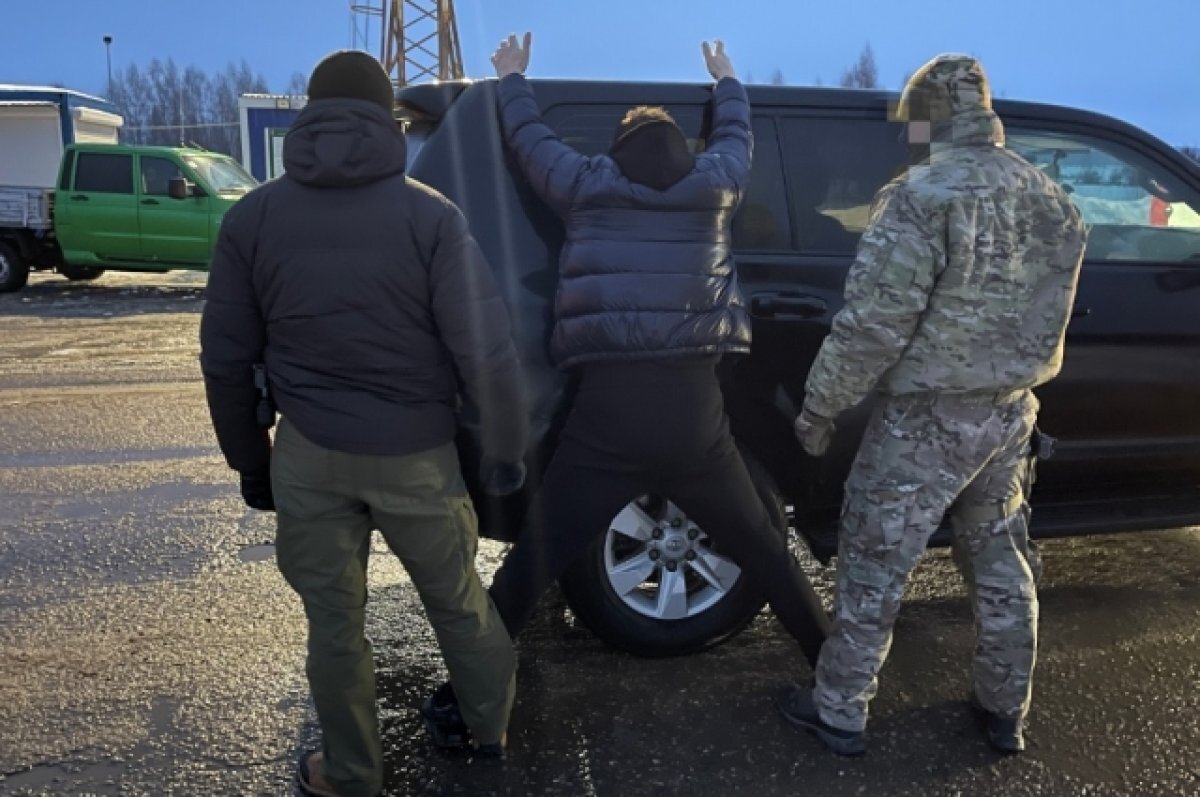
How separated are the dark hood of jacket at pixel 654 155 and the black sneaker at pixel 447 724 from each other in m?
1.55

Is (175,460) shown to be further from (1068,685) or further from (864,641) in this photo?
(1068,685)

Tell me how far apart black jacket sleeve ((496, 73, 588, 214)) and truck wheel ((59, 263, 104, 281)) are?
45.9 feet

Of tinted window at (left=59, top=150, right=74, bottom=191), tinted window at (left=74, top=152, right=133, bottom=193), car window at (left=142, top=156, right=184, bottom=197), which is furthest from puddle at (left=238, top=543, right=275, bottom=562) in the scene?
tinted window at (left=59, top=150, right=74, bottom=191)

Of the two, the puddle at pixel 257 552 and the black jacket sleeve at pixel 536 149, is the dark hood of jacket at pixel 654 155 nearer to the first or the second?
the black jacket sleeve at pixel 536 149

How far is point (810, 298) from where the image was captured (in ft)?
11.1

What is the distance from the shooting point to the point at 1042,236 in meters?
2.62

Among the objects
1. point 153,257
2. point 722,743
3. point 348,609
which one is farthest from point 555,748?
point 153,257

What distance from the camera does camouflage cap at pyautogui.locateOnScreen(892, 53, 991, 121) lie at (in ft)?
8.64

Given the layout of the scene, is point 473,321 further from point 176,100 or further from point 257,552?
point 176,100

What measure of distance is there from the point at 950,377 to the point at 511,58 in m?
1.64

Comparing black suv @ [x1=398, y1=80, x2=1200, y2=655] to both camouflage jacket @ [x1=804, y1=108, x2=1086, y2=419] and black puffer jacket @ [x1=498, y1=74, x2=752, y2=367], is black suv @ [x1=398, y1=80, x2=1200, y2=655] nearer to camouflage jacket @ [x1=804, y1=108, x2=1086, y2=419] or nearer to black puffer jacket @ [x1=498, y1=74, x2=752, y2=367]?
black puffer jacket @ [x1=498, y1=74, x2=752, y2=367]

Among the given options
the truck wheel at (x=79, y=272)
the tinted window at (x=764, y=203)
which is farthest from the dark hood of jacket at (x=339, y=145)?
the truck wheel at (x=79, y=272)

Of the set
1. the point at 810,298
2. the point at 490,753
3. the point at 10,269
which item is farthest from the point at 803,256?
the point at 10,269

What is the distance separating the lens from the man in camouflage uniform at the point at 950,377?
2.58m
